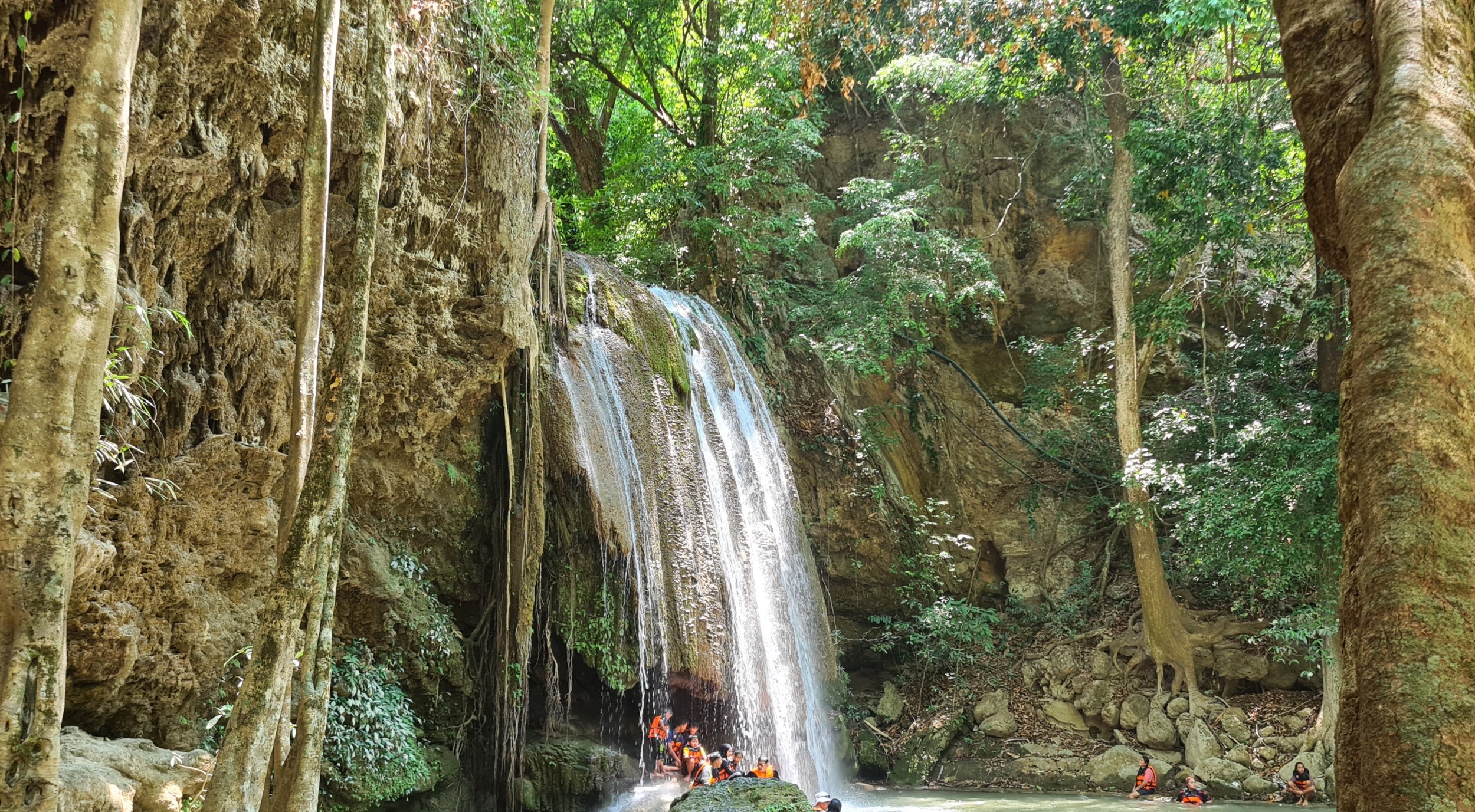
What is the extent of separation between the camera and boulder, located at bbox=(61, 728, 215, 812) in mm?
4062

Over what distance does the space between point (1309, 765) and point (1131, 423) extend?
Result: 15.0ft

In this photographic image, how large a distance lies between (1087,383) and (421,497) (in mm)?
12041

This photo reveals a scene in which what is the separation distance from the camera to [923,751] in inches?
508

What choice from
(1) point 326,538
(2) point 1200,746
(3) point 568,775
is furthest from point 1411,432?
(2) point 1200,746

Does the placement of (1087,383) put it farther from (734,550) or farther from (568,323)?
(568,323)

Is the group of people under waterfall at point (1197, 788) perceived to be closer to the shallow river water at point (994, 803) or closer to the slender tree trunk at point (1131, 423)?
the shallow river water at point (994, 803)

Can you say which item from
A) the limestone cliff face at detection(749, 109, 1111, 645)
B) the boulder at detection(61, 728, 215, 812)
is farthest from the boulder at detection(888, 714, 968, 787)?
the boulder at detection(61, 728, 215, 812)

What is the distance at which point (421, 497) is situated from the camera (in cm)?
827

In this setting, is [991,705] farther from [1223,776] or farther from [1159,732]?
[1223,776]

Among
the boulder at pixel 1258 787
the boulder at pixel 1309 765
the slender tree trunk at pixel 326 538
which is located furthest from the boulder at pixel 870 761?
the slender tree trunk at pixel 326 538

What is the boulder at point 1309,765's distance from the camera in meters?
10.5

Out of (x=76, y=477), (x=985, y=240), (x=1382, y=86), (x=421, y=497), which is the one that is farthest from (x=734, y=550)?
(x=985, y=240)

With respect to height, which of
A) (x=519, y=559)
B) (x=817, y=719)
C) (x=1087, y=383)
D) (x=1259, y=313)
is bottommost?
(x=817, y=719)

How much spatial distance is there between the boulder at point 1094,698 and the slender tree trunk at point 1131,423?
0.87 m
